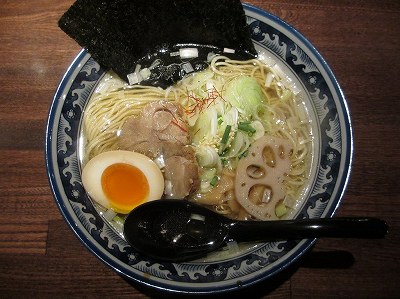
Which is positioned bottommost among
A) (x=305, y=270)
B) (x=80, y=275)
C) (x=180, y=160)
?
(x=80, y=275)

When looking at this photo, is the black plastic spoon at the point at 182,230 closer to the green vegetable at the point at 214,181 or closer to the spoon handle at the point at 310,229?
the spoon handle at the point at 310,229

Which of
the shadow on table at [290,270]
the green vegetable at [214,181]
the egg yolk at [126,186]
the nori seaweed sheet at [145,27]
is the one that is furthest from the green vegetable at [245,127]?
the shadow on table at [290,270]

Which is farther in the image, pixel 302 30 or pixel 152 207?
pixel 302 30

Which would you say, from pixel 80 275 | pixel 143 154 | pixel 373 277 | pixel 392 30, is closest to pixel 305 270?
pixel 373 277

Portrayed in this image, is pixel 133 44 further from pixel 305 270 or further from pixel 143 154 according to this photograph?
pixel 305 270

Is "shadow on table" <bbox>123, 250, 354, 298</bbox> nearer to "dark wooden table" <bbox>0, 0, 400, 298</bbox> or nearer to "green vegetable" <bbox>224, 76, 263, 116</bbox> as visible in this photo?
"dark wooden table" <bbox>0, 0, 400, 298</bbox>

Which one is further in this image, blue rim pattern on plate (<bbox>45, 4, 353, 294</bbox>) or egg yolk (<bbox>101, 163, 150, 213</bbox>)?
egg yolk (<bbox>101, 163, 150, 213</bbox>)

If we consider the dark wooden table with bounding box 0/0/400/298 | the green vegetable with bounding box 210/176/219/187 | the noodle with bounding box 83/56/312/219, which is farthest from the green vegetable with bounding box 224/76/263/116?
the dark wooden table with bounding box 0/0/400/298
